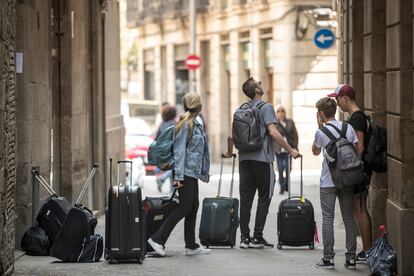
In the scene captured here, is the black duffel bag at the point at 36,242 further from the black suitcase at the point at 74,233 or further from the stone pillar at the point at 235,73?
the stone pillar at the point at 235,73

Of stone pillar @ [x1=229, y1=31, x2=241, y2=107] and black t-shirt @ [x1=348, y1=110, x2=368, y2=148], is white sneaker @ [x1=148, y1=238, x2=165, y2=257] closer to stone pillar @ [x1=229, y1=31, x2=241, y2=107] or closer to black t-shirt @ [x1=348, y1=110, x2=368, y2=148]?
black t-shirt @ [x1=348, y1=110, x2=368, y2=148]

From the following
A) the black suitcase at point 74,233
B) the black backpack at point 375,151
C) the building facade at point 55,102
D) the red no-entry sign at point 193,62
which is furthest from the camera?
the red no-entry sign at point 193,62

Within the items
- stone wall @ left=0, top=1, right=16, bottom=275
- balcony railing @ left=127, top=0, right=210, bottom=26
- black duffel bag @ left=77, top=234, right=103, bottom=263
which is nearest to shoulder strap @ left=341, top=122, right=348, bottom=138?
black duffel bag @ left=77, top=234, right=103, bottom=263

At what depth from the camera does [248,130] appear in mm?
13664

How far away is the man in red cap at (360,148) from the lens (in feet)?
39.9

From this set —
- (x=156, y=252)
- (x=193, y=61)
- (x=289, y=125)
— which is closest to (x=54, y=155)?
(x=156, y=252)

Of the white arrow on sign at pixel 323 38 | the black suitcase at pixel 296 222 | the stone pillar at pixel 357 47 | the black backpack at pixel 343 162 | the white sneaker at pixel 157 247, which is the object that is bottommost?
the white sneaker at pixel 157 247

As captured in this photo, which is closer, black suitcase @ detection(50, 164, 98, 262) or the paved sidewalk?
the paved sidewalk

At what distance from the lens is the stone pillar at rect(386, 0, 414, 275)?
36.6ft

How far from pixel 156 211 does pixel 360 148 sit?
2.39 m

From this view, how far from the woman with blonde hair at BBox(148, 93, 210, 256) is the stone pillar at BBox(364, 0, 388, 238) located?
202 centimetres

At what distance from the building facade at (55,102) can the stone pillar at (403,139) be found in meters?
3.64

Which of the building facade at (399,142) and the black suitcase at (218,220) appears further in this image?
the black suitcase at (218,220)

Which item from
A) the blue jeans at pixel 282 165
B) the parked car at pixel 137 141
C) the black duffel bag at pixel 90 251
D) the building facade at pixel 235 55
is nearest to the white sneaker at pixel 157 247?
the black duffel bag at pixel 90 251
